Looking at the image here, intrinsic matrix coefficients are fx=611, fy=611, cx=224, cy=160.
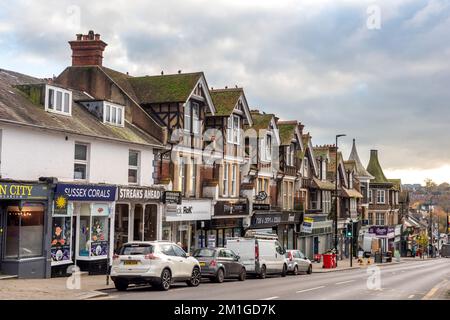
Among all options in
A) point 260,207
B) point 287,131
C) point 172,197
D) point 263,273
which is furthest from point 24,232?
point 287,131

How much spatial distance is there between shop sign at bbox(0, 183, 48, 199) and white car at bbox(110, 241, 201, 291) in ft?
14.4

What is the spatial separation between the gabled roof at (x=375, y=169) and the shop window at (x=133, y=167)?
59.5 meters

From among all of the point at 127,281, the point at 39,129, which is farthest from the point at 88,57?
the point at 127,281

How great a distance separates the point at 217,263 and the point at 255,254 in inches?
213

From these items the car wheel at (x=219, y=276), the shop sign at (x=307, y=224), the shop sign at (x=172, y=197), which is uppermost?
the shop sign at (x=172, y=197)

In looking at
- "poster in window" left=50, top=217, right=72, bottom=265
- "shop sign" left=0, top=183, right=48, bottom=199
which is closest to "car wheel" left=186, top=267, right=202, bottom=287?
"poster in window" left=50, top=217, right=72, bottom=265

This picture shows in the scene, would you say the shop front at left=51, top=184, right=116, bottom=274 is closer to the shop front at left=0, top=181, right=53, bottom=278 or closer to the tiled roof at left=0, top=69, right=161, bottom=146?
the shop front at left=0, top=181, right=53, bottom=278

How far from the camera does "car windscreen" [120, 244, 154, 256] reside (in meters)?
21.3

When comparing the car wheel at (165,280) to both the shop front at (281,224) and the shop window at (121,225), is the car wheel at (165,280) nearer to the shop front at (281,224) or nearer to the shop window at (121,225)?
the shop window at (121,225)

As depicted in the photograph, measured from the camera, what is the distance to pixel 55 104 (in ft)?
89.7

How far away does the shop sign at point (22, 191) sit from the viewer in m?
22.0

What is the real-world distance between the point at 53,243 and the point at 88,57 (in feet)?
45.9

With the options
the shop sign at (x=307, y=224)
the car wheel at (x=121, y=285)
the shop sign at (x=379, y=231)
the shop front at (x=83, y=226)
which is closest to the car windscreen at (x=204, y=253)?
the shop front at (x=83, y=226)

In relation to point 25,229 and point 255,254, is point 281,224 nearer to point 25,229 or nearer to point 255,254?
point 255,254
